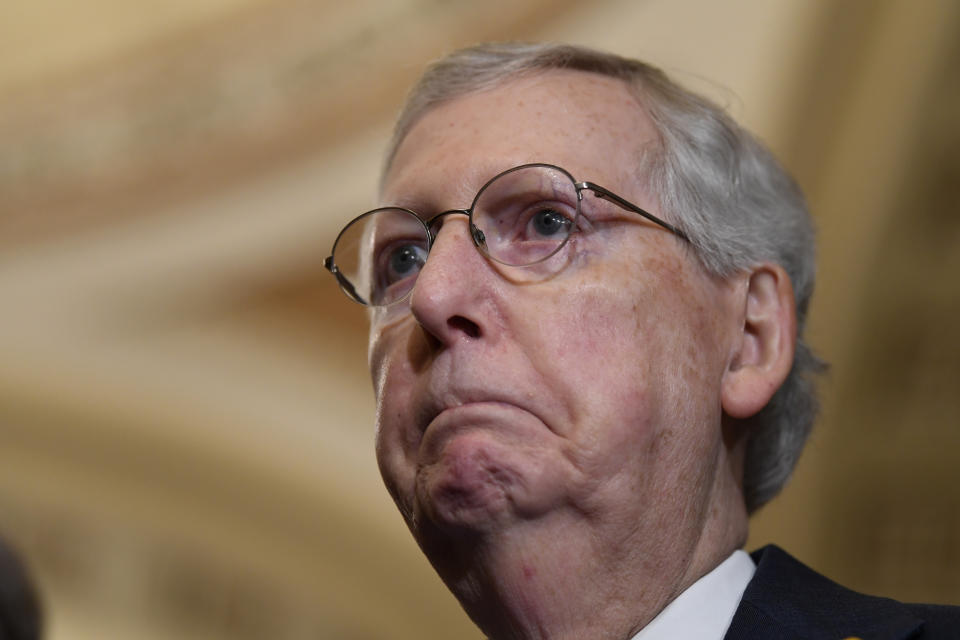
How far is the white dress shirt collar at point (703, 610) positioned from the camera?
1.84m

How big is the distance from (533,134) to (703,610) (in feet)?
2.82

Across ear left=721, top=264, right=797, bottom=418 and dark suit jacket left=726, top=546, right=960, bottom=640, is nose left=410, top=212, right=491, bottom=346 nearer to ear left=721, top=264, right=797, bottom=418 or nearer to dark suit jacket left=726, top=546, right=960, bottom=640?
ear left=721, top=264, right=797, bottom=418

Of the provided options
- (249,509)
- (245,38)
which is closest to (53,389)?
(249,509)

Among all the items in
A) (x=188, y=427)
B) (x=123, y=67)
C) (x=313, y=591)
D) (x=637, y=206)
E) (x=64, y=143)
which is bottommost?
(x=313, y=591)

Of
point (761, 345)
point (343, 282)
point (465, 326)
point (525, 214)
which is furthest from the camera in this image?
point (343, 282)

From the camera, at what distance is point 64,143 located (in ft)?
22.7

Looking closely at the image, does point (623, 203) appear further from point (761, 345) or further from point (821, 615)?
point (821, 615)

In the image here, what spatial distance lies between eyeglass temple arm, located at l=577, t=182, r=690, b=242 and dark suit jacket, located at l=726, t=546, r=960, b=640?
0.60 meters

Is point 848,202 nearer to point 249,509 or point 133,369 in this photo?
point 249,509

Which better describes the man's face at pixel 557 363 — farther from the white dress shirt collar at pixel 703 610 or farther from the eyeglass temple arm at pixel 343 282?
the eyeglass temple arm at pixel 343 282

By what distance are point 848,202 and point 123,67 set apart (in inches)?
183

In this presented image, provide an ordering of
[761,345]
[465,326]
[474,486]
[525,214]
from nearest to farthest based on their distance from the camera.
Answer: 1. [474,486]
2. [465,326]
3. [525,214]
4. [761,345]

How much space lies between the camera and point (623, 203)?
197 centimetres

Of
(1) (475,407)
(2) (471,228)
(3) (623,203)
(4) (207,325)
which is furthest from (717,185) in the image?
(4) (207,325)
